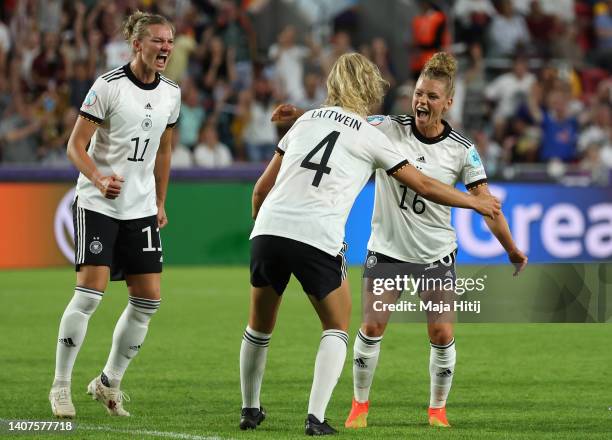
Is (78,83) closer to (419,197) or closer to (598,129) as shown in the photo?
(598,129)

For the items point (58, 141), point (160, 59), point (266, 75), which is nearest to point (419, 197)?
point (160, 59)

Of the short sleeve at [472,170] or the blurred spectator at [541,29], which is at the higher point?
the blurred spectator at [541,29]

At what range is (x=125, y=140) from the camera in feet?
23.9

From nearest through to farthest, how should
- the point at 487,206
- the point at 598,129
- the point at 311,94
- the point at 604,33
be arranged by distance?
the point at 487,206
the point at 311,94
the point at 598,129
the point at 604,33

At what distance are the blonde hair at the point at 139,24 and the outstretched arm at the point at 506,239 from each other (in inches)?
80.3

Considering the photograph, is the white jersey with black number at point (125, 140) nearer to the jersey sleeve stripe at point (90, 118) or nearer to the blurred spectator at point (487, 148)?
the jersey sleeve stripe at point (90, 118)

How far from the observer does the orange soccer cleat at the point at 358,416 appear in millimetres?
6977

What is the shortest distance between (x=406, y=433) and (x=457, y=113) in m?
13.5

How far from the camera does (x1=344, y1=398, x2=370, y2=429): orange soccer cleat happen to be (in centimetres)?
698

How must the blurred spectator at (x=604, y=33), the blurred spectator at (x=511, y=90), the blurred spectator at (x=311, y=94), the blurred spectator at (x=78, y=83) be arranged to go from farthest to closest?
the blurred spectator at (x=604, y=33) < the blurred spectator at (x=511, y=90) < the blurred spectator at (x=311, y=94) < the blurred spectator at (x=78, y=83)

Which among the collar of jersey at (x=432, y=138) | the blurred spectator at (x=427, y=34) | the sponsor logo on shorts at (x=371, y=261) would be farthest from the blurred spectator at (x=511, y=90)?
the sponsor logo on shorts at (x=371, y=261)

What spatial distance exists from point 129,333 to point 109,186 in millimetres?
1106

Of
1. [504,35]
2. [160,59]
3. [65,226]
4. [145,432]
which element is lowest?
[65,226]

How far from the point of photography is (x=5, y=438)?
6.36 metres
